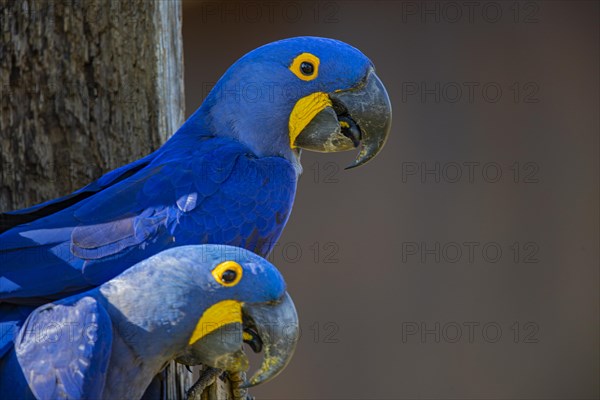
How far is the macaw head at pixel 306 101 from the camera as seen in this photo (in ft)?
10.4

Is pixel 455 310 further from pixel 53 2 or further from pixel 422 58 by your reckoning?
pixel 53 2

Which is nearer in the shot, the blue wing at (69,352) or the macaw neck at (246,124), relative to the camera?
the blue wing at (69,352)

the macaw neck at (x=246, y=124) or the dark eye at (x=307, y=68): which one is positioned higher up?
the dark eye at (x=307, y=68)

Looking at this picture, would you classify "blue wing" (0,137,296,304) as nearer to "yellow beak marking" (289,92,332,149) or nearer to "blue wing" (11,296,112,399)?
"yellow beak marking" (289,92,332,149)

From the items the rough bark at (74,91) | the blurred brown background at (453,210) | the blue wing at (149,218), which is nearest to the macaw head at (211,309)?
the blue wing at (149,218)

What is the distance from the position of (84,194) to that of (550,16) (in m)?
3.35

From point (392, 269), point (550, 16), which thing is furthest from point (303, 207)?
point (550, 16)

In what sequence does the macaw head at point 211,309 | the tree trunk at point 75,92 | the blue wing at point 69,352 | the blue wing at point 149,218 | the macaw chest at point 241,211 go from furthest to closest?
the tree trunk at point 75,92 → the macaw chest at point 241,211 → the blue wing at point 149,218 → the macaw head at point 211,309 → the blue wing at point 69,352

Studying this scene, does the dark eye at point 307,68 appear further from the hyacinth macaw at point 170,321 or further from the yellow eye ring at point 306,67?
the hyacinth macaw at point 170,321

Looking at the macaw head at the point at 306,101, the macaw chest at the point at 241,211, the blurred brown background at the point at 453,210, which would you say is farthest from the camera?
the blurred brown background at the point at 453,210

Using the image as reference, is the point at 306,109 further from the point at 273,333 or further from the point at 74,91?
the point at 273,333

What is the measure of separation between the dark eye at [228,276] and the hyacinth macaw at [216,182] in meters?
0.39

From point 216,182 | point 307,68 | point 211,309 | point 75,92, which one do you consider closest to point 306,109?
point 307,68

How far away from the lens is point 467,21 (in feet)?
18.0
